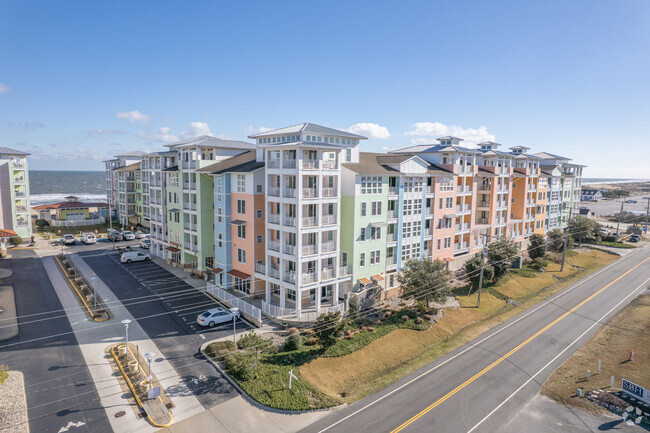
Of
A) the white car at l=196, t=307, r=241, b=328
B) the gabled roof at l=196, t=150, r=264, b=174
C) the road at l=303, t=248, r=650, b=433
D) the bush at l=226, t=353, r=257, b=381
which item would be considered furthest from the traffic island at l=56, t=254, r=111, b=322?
the road at l=303, t=248, r=650, b=433

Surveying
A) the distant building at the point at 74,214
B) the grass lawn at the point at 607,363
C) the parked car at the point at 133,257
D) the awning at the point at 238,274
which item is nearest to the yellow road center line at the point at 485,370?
the grass lawn at the point at 607,363

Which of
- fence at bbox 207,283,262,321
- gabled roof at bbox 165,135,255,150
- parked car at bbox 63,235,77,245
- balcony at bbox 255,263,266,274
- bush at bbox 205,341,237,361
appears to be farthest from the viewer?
parked car at bbox 63,235,77,245

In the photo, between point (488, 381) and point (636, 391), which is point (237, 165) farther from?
point (636, 391)

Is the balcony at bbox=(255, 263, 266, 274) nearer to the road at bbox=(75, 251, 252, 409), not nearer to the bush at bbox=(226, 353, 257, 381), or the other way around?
the road at bbox=(75, 251, 252, 409)

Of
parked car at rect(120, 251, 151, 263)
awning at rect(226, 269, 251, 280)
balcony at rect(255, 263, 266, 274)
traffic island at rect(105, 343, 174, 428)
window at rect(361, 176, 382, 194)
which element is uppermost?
window at rect(361, 176, 382, 194)

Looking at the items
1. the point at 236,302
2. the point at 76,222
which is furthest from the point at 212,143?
the point at 76,222

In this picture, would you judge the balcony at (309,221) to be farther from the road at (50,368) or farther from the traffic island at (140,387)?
the road at (50,368)

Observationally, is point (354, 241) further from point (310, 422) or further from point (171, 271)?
point (171, 271)
